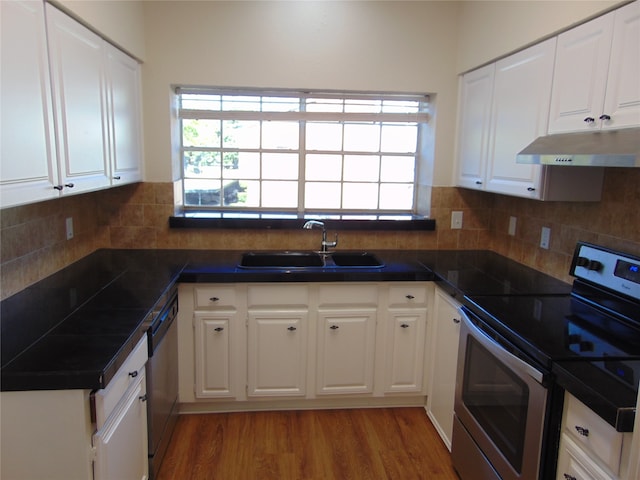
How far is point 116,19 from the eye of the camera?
7.63 feet

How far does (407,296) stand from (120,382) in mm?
1660

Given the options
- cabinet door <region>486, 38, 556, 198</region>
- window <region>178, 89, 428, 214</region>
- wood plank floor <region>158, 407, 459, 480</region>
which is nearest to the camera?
cabinet door <region>486, 38, 556, 198</region>

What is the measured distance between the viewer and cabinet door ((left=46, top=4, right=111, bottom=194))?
1760 mm

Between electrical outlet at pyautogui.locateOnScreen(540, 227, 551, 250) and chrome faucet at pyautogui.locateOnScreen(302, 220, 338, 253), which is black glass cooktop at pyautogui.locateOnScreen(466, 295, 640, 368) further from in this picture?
chrome faucet at pyautogui.locateOnScreen(302, 220, 338, 253)

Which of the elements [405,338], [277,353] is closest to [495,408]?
[405,338]

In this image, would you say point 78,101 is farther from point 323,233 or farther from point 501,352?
point 501,352

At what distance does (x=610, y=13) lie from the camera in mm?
1715

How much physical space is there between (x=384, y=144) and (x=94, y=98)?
194cm

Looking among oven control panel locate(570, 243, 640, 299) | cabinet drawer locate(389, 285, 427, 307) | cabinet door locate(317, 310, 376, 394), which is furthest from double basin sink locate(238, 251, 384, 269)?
oven control panel locate(570, 243, 640, 299)

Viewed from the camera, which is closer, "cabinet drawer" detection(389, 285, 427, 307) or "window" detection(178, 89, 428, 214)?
"cabinet drawer" detection(389, 285, 427, 307)

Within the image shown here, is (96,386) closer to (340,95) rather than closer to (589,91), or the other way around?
(589,91)

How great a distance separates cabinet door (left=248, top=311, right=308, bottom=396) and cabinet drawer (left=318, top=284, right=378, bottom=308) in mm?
A: 151

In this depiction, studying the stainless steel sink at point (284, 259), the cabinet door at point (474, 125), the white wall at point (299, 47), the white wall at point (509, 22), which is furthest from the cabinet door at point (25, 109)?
the cabinet door at point (474, 125)

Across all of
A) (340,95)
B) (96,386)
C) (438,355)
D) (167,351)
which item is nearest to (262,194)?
(340,95)
